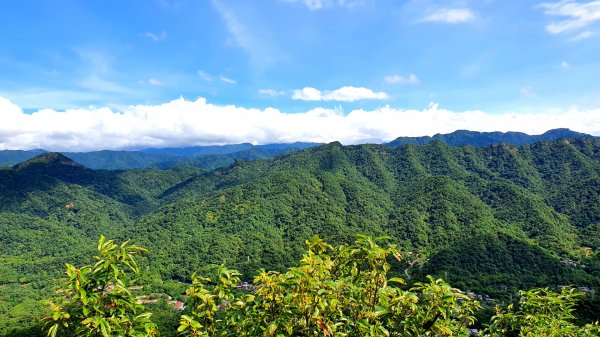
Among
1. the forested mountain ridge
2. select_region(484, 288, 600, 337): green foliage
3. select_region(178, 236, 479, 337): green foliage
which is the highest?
select_region(178, 236, 479, 337): green foliage

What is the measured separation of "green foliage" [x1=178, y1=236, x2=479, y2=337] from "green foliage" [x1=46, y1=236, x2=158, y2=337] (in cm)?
97

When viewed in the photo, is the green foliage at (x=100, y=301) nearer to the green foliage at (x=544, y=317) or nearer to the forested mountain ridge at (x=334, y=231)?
the green foliage at (x=544, y=317)

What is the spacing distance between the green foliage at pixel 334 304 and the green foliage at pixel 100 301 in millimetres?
A: 973

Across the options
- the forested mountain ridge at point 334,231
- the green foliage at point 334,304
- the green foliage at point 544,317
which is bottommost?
the forested mountain ridge at point 334,231

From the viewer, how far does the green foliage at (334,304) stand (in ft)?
19.0

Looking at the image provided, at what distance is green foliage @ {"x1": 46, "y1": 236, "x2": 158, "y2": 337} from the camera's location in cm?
533

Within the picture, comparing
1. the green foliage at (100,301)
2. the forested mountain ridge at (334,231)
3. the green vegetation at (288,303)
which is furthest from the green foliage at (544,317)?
the forested mountain ridge at (334,231)

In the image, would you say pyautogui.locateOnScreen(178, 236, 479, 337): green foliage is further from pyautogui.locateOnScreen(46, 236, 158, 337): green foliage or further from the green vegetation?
pyautogui.locateOnScreen(46, 236, 158, 337): green foliage

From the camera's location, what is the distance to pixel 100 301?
18.6 ft

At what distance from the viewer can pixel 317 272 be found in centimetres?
610

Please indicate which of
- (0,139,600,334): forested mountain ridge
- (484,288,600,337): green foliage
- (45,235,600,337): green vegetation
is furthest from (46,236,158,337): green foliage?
(0,139,600,334): forested mountain ridge

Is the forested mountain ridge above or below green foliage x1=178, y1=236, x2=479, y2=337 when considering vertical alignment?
below

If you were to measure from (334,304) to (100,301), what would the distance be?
397 cm

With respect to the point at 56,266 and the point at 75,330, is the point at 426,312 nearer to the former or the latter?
the point at 75,330
